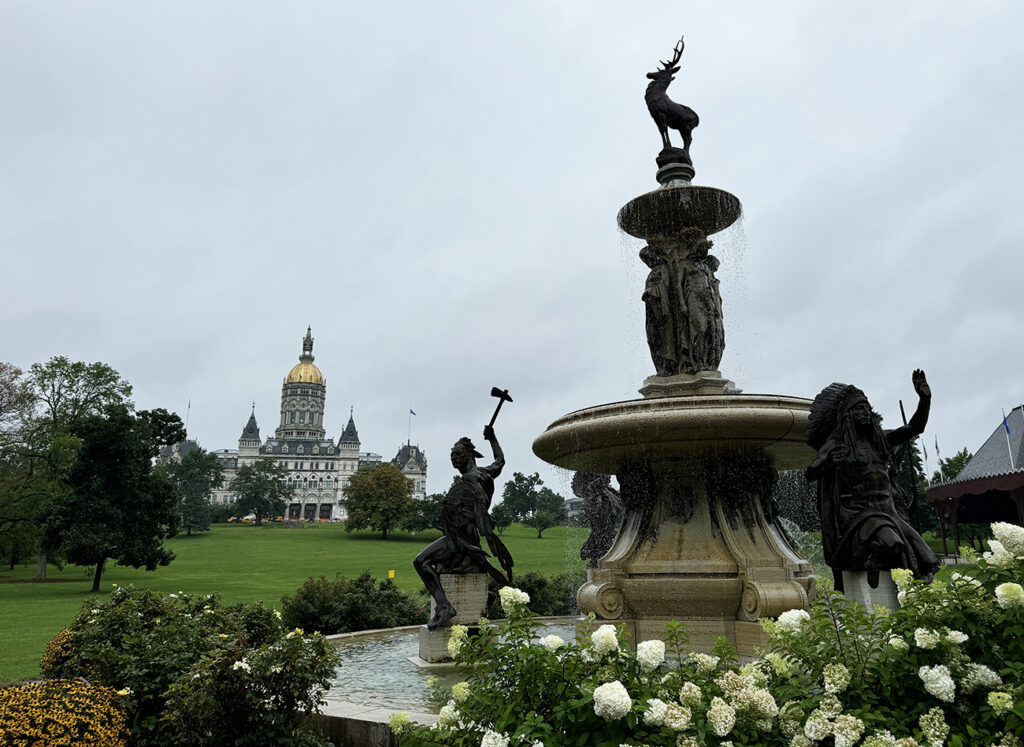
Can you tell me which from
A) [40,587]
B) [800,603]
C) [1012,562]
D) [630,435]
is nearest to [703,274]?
[630,435]

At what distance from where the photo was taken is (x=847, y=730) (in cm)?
246

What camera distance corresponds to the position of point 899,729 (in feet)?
8.61

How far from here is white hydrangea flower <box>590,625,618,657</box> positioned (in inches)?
123

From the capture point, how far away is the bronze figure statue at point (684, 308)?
31.8 feet

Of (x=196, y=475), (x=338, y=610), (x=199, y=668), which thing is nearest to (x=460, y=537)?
(x=199, y=668)

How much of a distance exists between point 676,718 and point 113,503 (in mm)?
36128

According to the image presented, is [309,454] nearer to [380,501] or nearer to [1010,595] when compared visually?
[380,501]

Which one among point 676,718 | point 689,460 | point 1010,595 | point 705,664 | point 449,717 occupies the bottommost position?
point 449,717

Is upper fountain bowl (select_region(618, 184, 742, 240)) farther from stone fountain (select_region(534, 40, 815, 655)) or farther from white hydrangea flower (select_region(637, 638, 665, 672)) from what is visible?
white hydrangea flower (select_region(637, 638, 665, 672))

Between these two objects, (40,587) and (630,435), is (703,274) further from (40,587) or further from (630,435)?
(40,587)

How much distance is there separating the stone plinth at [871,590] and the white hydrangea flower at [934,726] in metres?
3.46

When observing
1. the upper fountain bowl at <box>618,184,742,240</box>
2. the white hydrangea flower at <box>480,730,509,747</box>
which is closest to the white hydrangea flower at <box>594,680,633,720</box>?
the white hydrangea flower at <box>480,730,509,747</box>

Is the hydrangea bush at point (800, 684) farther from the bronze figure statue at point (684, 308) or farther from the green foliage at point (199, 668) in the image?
the bronze figure statue at point (684, 308)

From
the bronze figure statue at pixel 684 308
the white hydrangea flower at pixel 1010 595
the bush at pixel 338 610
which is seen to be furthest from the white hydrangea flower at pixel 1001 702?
the bush at pixel 338 610
